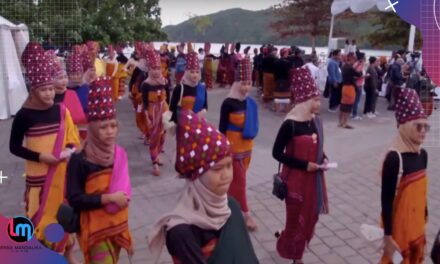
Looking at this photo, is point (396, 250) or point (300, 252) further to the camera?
point (300, 252)

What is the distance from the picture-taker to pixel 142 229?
17.2ft

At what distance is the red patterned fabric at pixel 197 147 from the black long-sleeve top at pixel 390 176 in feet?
4.59

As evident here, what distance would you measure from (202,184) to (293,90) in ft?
7.04

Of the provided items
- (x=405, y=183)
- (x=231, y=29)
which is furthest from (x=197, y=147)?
(x=231, y=29)

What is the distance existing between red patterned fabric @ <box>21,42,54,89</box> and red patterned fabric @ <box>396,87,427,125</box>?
2739mm

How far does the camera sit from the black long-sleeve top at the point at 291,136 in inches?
162

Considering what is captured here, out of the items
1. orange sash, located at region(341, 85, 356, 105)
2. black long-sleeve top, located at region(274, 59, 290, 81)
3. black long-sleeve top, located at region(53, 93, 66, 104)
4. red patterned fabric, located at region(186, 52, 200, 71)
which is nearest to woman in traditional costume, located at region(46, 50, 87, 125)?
black long-sleeve top, located at region(53, 93, 66, 104)

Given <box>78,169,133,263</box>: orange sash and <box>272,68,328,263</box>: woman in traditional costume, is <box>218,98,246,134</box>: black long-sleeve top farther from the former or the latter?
<box>78,169,133,263</box>: orange sash

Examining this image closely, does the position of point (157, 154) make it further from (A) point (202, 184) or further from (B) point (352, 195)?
(A) point (202, 184)

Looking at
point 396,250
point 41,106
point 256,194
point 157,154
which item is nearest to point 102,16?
point 157,154

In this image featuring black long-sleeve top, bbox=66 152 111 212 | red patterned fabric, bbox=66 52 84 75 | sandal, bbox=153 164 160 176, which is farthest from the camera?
sandal, bbox=153 164 160 176

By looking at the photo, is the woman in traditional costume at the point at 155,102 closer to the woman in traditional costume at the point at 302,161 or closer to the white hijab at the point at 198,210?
the woman in traditional costume at the point at 302,161

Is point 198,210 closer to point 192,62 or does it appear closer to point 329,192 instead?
Answer: point 329,192

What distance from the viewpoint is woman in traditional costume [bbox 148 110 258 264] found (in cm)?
237
